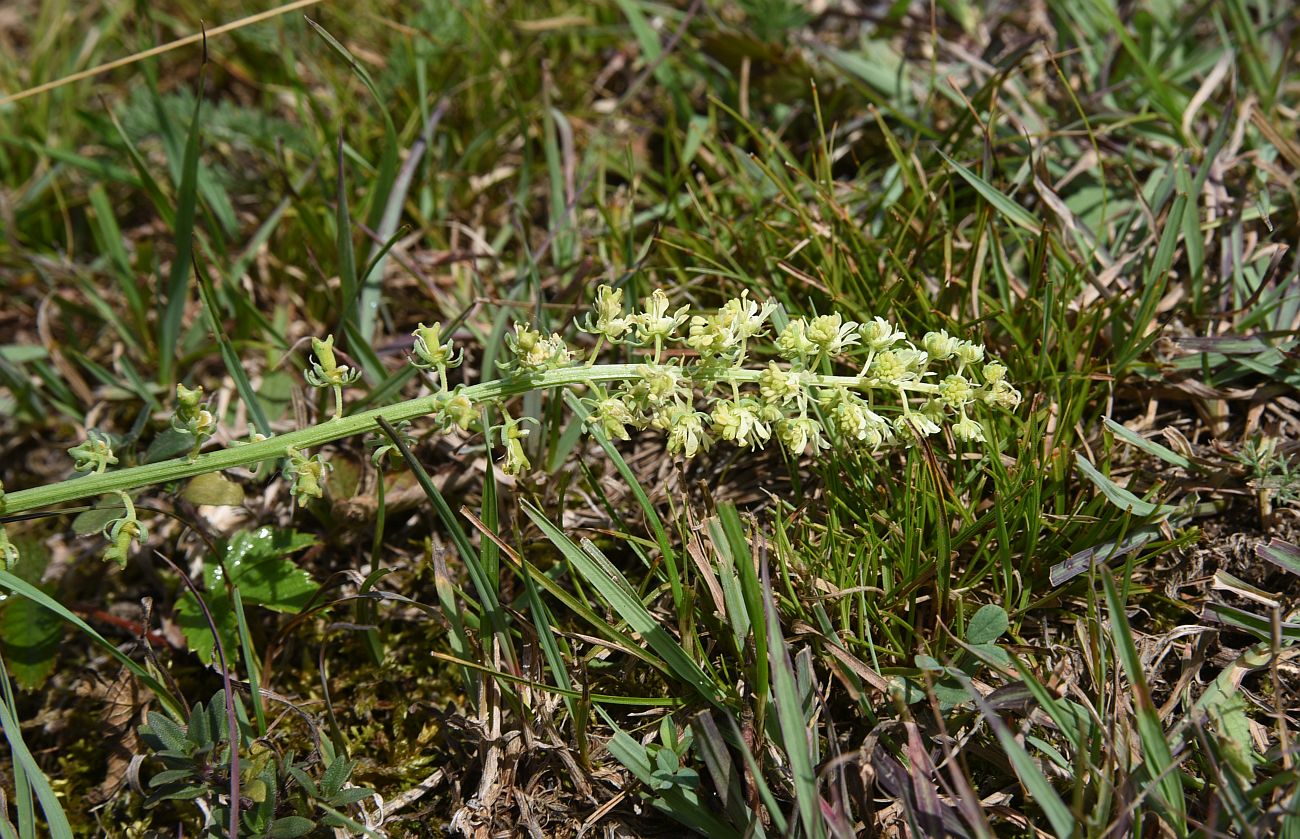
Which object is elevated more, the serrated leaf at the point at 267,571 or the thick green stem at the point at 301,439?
the thick green stem at the point at 301,439

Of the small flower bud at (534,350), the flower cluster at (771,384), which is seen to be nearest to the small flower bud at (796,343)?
the flower cluster at (771,384)

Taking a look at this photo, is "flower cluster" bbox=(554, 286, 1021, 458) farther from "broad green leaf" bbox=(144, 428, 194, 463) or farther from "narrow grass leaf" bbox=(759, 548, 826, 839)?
"broad green leaf" bbox=(144, 428, 194, 463)

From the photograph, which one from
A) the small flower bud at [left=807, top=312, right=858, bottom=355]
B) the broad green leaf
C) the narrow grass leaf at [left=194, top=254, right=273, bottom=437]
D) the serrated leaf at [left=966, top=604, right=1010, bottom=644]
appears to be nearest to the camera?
the small flower bud at [left=807, top=312, right=858, bottom=355]

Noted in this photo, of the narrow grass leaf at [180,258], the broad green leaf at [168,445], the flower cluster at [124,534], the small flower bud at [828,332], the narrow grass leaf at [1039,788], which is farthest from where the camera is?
the narrow grass leaf at [180,258]

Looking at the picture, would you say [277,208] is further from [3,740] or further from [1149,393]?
[1149,393]

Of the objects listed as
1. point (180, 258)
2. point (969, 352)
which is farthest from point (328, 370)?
point (969, 352)

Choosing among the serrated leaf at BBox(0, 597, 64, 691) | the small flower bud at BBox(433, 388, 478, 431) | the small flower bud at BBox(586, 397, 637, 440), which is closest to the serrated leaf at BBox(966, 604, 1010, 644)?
the small flower bud at BBox(586, 397, 637, 440)

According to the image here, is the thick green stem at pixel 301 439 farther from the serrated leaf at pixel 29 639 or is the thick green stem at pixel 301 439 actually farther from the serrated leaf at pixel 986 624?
A: the serrated leaf at pixel 29 639
